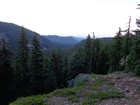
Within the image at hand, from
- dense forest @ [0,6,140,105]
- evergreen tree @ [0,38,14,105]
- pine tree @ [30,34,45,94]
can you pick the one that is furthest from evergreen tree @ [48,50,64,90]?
evergreen tree @ [0,38,14,105]

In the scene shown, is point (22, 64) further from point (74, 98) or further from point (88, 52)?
point (74, 98)

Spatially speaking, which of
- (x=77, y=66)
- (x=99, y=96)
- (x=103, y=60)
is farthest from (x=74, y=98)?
(x=103, y=60)

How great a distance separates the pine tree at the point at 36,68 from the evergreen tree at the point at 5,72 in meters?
3.78

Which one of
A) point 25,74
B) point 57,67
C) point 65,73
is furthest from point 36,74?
point 65,73

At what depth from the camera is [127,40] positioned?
4825cm

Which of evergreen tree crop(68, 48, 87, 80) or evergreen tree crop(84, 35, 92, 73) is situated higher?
evergreen tree crop(84, 35, 92, 73)

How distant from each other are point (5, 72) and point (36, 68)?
532cm

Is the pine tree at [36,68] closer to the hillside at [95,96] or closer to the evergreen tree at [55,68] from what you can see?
the evergreen tree at [55,68]

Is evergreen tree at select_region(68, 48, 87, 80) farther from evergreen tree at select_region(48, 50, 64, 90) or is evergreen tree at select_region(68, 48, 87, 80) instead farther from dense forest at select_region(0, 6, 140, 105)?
dense forest at select_region(0, 6, 140, 105)

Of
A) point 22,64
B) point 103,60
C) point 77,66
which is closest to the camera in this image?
point 22,64

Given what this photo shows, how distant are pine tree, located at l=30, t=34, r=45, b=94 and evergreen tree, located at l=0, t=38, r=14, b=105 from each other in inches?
149

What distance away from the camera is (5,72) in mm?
46469

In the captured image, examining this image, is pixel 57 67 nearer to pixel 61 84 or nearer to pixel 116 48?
pixel 61 84

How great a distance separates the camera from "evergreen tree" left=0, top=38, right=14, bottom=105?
4597cm
